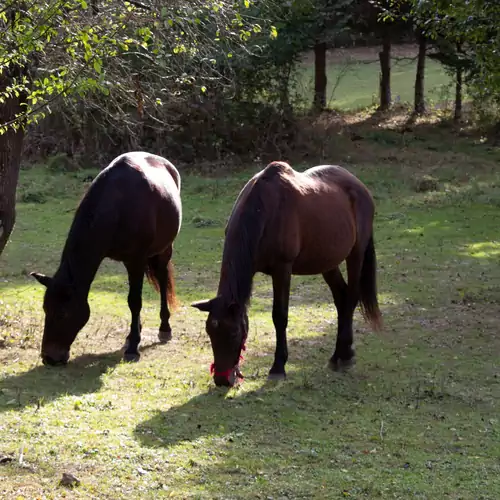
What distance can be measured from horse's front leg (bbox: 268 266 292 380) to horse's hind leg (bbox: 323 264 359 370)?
794 mm

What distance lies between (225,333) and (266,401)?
0.68m

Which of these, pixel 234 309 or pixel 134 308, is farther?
pixel 134 308

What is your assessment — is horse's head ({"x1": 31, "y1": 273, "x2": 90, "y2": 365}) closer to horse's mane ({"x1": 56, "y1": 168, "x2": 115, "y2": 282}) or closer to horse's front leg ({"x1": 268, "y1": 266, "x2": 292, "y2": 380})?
horse's mane ({"x1": 56, "y1": 168, "x2": 115, "y2": 282})

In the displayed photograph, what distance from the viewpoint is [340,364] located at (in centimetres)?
790

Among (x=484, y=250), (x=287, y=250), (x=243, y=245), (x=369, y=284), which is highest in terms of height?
(x=243, y=245)

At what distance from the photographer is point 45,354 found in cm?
740

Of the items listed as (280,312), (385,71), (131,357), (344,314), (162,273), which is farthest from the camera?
(385,71)

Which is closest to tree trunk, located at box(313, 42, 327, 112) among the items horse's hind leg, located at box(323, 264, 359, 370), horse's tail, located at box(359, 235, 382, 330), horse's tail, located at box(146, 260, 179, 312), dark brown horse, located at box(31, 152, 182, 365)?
horse's tail, located at box(146, 260, 179, 312)

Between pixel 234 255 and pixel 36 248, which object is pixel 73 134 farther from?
pixel 234 255

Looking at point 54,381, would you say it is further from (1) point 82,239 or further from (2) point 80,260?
(1) point 82,239

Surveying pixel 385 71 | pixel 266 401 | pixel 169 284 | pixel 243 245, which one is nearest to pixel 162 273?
pixel 169 284

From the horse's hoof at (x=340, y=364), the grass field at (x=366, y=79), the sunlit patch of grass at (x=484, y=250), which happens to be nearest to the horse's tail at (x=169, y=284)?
the horse's hoof at (x=340, y=364)

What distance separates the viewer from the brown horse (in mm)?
6590

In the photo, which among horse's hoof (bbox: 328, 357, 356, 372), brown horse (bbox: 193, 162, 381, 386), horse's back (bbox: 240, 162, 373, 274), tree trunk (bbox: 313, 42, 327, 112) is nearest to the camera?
brown horse (bbox: 193, 162, 381, 386)
